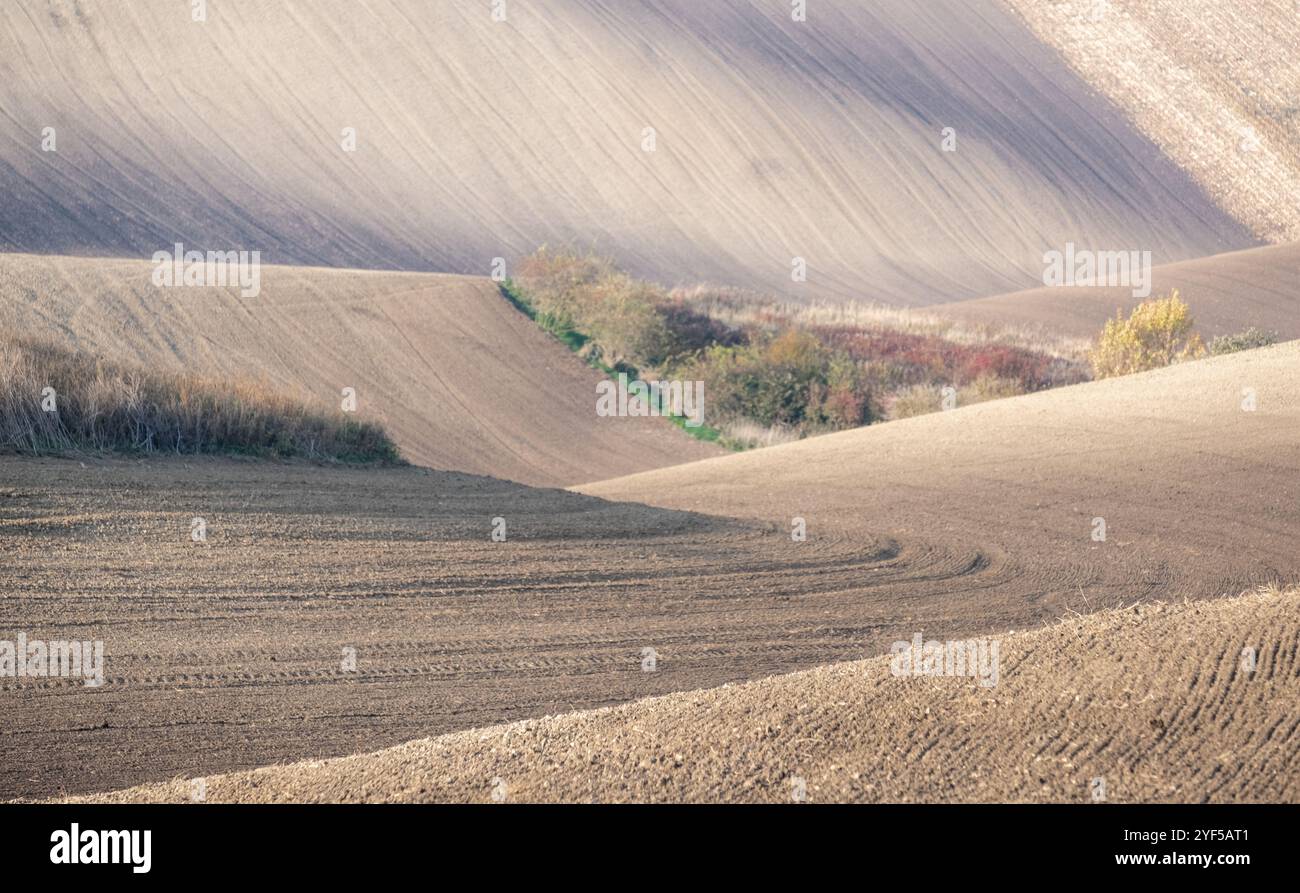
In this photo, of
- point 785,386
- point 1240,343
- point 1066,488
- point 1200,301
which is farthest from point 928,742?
point 1200,301

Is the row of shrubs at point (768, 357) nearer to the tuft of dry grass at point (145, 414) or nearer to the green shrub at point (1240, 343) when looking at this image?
the green shrub at point (1240, 343)

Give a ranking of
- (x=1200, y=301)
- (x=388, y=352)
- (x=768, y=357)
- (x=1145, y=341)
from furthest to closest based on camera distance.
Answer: (x=1200, y=301) → (x=1145, y=341) → (x=388, y=352) → (x=768, y=357)

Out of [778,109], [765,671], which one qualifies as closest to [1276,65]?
[778,109]

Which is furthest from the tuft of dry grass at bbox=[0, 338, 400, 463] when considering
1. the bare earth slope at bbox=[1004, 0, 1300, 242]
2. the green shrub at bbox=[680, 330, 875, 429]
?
the bare earth slope at bbox=[1004, 0, 1300, 242]

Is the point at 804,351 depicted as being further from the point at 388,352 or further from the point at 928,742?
the point at 928,742

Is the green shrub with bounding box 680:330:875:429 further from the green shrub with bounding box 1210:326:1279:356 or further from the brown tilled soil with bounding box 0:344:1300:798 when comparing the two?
the brown tilled soil with bounding box 0:344:1300:798
